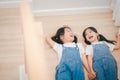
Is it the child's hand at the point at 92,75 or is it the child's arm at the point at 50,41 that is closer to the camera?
the child's hand at the point at 92,75

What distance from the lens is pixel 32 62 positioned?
688mm

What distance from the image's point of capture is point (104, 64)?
6.03 feet

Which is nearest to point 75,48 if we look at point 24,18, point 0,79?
point 0,79

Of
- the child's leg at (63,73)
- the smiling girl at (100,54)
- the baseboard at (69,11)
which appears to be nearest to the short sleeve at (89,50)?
the smiling girl at (100,54)

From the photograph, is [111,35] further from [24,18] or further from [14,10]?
[24,18]

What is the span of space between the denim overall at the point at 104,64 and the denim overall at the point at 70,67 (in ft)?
0.37

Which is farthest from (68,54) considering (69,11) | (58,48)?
(69,11)

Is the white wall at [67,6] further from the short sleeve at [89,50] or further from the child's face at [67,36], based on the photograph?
the short sleeve at [89,50]

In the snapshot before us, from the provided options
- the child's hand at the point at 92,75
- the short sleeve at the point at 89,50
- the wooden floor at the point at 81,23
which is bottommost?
the child's hand at the point at 92,75

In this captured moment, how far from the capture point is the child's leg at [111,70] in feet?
5.97

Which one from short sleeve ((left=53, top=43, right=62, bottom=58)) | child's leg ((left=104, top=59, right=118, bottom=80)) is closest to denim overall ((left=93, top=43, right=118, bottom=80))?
child's leg ((left=104, top=59, right=118, bottom=80))

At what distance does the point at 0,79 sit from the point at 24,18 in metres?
1.15

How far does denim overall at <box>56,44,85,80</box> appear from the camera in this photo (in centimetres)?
180

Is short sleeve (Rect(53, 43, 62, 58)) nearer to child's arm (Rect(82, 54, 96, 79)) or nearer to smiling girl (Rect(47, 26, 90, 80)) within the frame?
smiling girl (Rect(47, 26, 90, 80))
